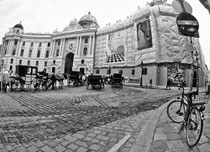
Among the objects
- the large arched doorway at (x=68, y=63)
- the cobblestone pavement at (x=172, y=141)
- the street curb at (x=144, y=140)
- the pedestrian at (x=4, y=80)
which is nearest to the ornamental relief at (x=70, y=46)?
the large arched doorway at (x=68, y=63)

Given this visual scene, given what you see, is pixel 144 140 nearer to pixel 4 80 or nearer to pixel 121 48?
pixel 4 80

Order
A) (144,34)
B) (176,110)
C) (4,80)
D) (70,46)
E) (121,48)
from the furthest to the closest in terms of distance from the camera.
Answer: (70,46) → (121,48) → (144,34) → (4,80) → (176,110)

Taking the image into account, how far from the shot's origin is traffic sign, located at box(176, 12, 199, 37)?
7.18 ft

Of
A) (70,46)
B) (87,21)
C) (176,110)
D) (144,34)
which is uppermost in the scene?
(87,21)

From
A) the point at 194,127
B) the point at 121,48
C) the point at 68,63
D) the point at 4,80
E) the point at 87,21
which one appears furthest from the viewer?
the point at 87,21

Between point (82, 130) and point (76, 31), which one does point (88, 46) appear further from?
point (82, 130)

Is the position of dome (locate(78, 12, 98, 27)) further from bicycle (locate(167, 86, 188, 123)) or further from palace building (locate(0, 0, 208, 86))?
bicycle (locate(167, 86, 188, 123))

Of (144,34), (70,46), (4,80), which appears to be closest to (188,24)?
(4,80)

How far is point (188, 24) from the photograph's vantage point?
7.23 ft

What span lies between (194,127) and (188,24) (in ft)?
6.47

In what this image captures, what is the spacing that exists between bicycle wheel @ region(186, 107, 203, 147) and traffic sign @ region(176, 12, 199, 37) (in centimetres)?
147

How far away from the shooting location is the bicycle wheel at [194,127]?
201cm

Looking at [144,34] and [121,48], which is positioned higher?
[144,34]

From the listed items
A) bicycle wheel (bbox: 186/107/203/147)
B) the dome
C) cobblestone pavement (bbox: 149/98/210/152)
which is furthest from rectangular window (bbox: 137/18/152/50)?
the dome
